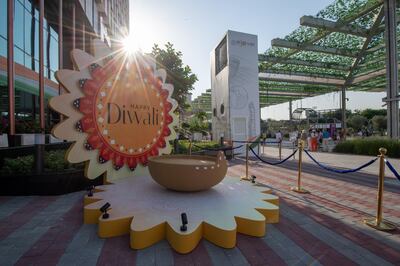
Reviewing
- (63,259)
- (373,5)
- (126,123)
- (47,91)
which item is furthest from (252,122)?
(63,259)

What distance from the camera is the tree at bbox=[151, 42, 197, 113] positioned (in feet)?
49.6

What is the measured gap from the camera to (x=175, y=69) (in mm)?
15305

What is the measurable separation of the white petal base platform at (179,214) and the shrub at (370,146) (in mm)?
12510

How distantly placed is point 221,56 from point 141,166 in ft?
39.2

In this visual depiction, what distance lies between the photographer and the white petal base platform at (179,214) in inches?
137

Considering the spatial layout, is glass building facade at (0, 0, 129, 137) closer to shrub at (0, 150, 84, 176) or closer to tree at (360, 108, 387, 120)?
shrub at (0, 150, 84, 176)

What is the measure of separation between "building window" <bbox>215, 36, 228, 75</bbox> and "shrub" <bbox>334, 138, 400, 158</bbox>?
10.1 meters

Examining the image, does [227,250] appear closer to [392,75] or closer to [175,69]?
[175,69]

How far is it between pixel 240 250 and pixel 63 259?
2256 mm

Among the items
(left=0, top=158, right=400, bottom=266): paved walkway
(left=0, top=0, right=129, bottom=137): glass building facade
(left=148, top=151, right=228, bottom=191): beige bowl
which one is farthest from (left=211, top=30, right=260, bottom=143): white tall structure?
(left=148, top=151, right=228, bottom=191): beige bowl

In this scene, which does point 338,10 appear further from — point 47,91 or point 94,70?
point 47,91

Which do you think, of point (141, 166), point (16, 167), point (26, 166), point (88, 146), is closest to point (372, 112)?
point (141, 166)

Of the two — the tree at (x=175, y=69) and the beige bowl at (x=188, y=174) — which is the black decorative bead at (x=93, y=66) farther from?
the tree at (x=175, y=69)

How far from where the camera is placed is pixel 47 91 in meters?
15.1
